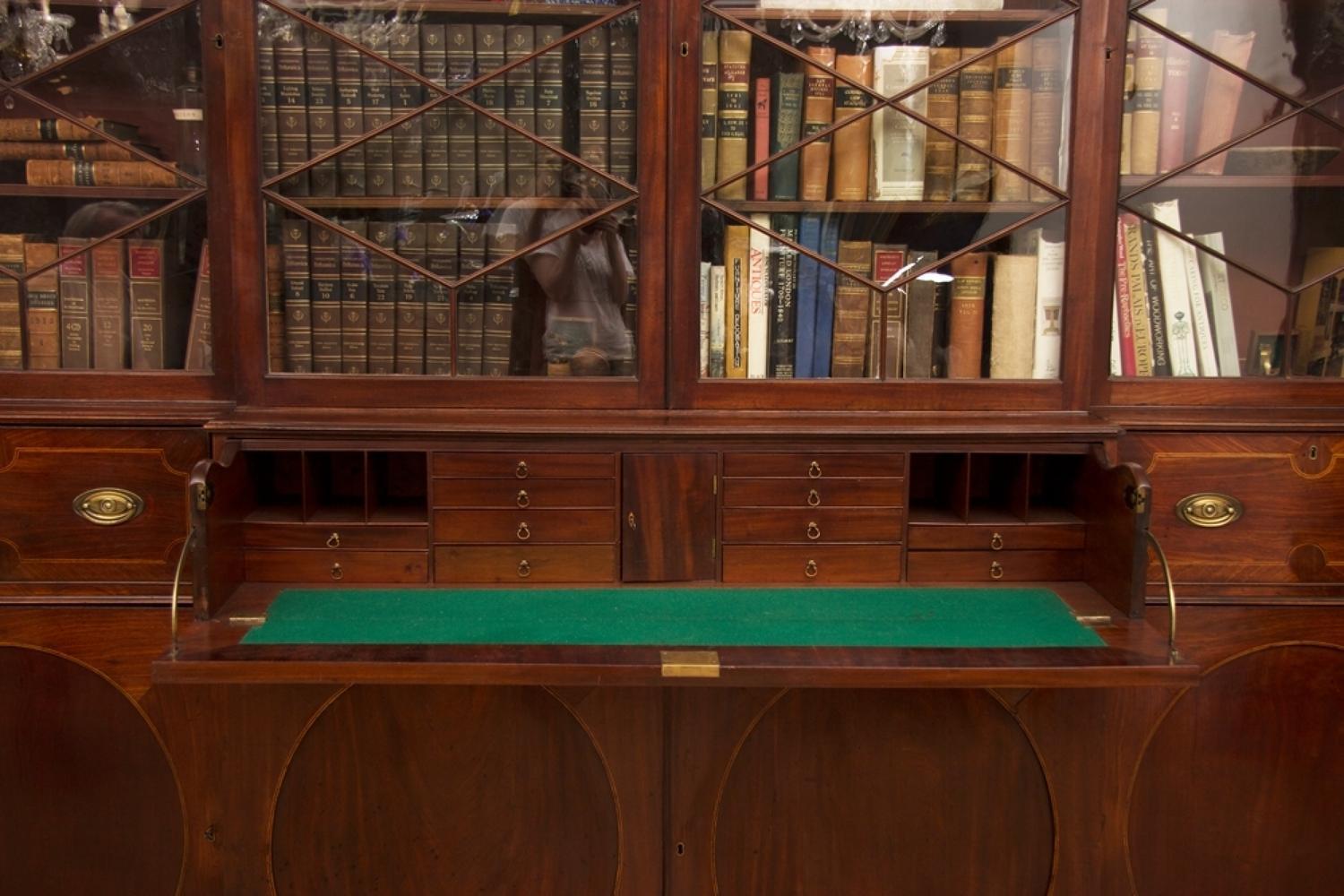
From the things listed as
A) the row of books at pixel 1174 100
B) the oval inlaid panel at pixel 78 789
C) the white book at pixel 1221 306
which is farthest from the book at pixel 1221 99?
the oval inlaid panel at pixel 78 789

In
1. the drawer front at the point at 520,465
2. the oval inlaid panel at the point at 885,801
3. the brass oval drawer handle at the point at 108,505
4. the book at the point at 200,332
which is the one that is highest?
the book at the point at 200,332

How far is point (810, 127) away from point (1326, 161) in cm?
81

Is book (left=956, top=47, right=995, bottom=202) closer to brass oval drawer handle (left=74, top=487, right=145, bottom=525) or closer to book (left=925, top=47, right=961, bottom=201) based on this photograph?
book (left=925, top=47, right=961, bottom=201)

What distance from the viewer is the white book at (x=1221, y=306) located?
5.41ft

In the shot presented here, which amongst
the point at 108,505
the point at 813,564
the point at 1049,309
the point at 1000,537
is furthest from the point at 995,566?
the point at 108,505

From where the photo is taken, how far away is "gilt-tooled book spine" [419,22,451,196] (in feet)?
5.10

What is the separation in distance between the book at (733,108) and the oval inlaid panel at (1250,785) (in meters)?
1.06

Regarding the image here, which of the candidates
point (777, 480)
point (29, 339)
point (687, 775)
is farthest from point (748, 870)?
point (29, 339)

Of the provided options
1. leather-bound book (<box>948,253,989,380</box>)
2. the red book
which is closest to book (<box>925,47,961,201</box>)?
leather-bound book (<box>948,253,989,380</box>)

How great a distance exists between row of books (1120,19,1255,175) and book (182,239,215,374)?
1386 mm

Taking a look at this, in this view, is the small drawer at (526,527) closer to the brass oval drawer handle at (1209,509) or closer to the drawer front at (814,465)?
the drawer front at (814,465)

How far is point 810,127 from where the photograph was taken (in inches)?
62.4

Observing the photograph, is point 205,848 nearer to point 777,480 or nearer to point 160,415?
point 160,415

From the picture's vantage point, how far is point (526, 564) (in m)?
1.59
